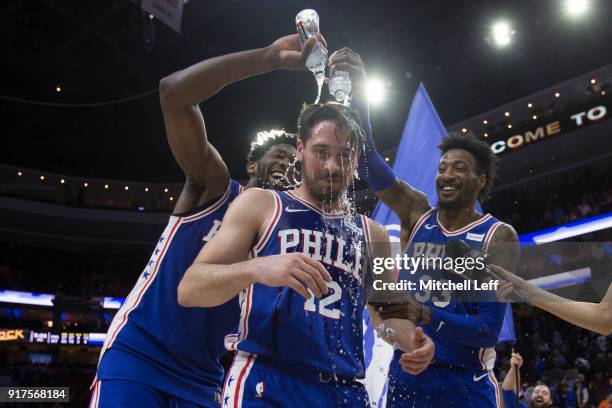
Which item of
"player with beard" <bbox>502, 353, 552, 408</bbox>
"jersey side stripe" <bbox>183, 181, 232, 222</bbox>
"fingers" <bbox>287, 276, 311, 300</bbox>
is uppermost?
"jersey side stripe" <bbox>183, 181, 232, 222</bbox>

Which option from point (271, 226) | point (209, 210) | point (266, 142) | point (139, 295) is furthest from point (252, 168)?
point (271, 226)

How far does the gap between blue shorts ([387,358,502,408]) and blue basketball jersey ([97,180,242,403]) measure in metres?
0.91

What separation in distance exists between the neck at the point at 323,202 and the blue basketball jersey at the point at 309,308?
0.8 inches

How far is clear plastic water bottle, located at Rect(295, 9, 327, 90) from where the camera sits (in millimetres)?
2611

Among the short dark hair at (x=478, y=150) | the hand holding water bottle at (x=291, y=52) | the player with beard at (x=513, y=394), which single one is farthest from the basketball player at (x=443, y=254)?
the player with beard at (x=513, y=394)

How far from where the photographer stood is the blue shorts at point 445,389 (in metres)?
3.00

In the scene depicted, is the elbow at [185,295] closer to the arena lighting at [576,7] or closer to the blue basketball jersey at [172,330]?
the blue basketball jersey at [172,330]

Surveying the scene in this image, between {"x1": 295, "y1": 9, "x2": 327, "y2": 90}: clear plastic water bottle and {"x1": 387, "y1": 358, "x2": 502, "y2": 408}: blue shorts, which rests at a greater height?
{"x1": 295, "y1": 9, "x2": 327, "y2": 90}: clear plastic water bottle

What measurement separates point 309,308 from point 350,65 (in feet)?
4.30

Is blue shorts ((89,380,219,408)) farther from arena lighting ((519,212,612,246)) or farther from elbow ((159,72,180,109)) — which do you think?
arena lighting ((519,212,612,246))

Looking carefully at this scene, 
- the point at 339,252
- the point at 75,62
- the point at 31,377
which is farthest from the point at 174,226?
the point at 31,377

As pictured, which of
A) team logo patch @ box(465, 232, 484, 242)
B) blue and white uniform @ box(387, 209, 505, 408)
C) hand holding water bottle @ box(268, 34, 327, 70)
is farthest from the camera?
team logo patch @ box(465, 232, 484, 242)

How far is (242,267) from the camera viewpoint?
6.15ft

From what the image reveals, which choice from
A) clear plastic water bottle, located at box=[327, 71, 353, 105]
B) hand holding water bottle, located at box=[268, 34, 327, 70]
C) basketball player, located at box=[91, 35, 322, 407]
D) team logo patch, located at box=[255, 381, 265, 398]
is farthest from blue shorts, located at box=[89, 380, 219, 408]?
clear plastic water bottle, located at box=[327, 71, 353, 105]
